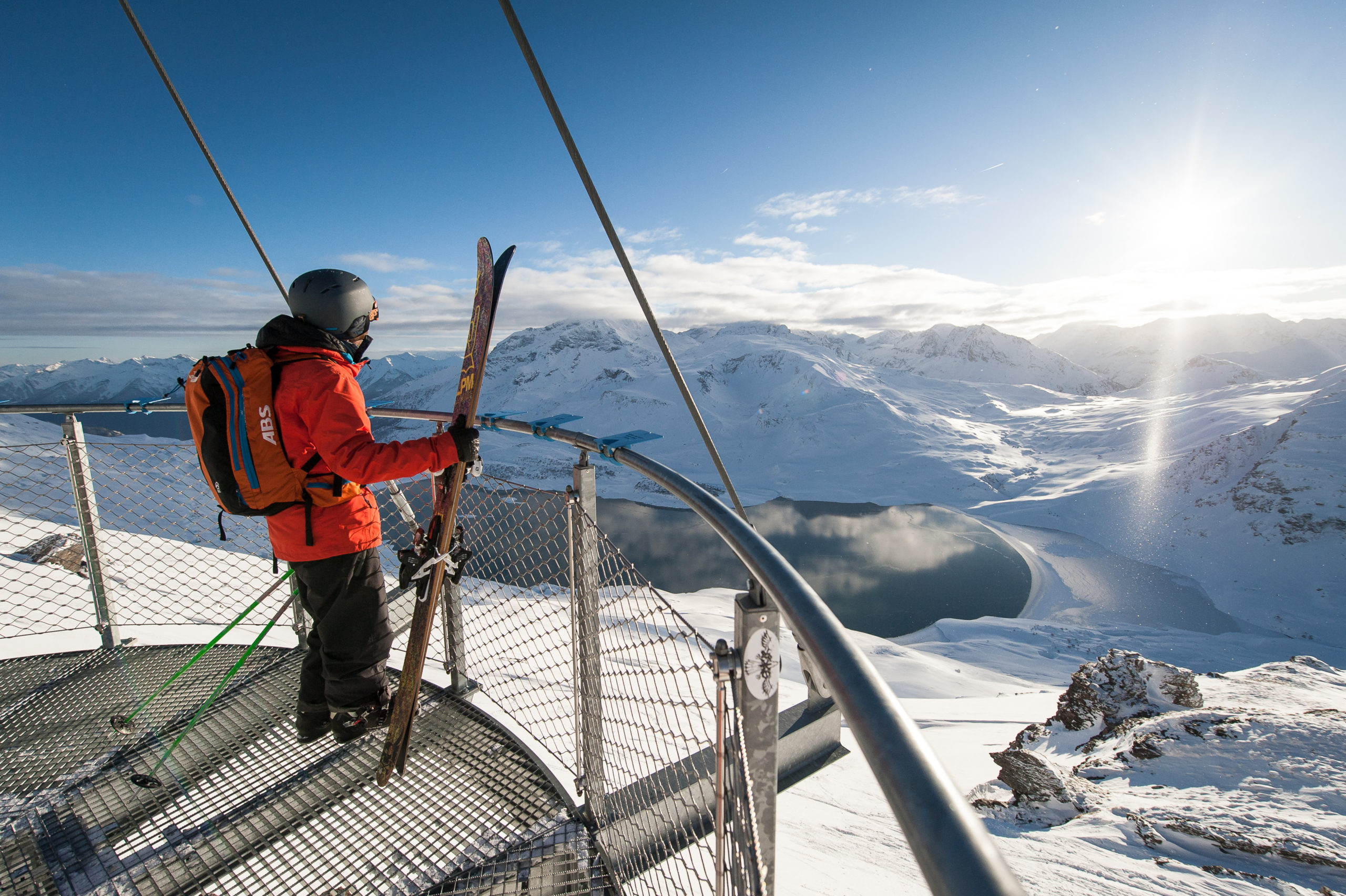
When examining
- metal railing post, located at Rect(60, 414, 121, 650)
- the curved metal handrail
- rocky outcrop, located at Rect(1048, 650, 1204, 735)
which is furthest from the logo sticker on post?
rocky outcrop, located at Rect(1048, 650, 1204, 735)

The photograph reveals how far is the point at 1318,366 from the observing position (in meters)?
180

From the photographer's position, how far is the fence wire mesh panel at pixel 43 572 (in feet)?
10.2

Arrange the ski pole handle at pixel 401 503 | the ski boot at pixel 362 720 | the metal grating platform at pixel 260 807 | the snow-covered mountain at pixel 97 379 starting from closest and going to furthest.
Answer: the metal grating platform at pixel 260 807 < the ski boot at pixel 362 720 < the ski pole handle at pixel 401 503 < the snow-covered mountain at pixel 97 379

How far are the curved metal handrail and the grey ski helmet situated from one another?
1.86 m

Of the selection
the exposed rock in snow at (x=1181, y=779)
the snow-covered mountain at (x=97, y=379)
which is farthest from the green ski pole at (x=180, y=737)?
the snow-covered mountain at (x=97, y=379)

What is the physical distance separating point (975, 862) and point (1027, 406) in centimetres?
10975

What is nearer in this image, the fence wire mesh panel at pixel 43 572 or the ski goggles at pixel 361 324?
the ski goggles at pixel 361 324

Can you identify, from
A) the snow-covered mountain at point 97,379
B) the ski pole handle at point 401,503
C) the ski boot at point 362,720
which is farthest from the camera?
the snow-covered mountain at point 97,379

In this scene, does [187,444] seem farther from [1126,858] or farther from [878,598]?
[878,598]

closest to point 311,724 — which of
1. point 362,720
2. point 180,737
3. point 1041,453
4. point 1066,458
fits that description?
point 362,720

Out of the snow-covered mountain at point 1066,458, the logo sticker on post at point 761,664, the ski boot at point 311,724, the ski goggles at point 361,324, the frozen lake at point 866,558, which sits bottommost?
the frozen lake at point 866,558

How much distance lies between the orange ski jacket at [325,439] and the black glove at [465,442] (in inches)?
0.7

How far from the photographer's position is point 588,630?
73.6 inches

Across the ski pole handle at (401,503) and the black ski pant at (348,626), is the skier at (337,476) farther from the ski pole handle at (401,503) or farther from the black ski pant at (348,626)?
the ski pole handle at (401,503)
